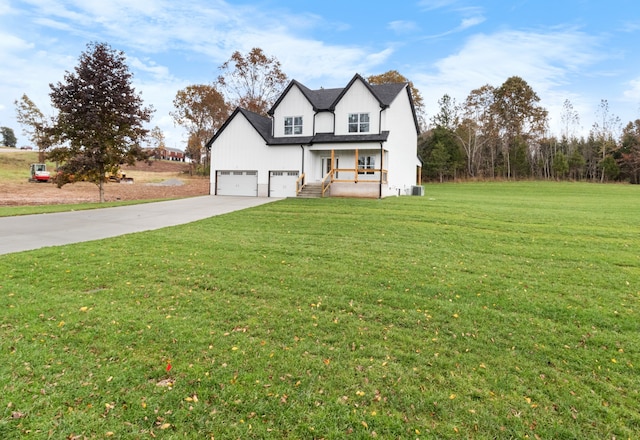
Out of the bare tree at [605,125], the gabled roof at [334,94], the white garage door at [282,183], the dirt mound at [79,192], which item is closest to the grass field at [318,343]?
the white garage door at [282,183]

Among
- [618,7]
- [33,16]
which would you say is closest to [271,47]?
[33,16]

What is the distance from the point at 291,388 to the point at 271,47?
45483 millimetres

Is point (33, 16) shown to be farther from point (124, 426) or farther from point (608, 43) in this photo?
point (608, 43)

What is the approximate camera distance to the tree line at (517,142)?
151 feet

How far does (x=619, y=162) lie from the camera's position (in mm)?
46156

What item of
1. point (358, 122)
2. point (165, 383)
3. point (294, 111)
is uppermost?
point (294, 111)

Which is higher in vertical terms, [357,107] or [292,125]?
[357,107]

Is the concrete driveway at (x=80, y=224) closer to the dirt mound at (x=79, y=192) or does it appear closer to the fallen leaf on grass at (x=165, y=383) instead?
the fallen leaf on grass at (x=165, y=383)

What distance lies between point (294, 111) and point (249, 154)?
458 cm

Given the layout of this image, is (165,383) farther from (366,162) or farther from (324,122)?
(324,122)

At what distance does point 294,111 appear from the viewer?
25.6 m

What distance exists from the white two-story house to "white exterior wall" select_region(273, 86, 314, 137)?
0.18 ft

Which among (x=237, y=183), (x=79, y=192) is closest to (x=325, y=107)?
(x=237, y=183)

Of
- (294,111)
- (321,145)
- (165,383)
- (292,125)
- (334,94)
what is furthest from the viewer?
(334,94)
